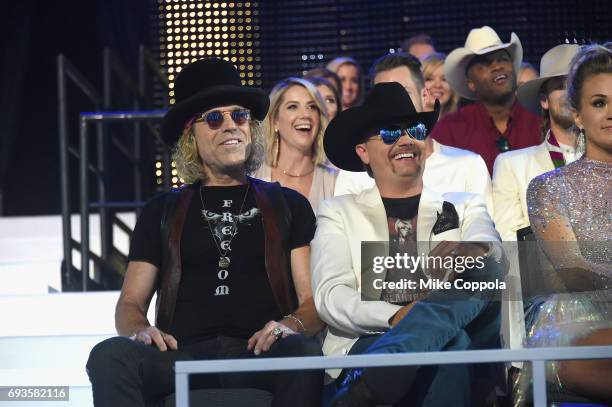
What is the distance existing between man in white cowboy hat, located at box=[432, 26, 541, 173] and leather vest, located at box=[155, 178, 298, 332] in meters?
1.50

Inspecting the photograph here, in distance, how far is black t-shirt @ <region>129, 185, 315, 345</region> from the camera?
3619 millimetres

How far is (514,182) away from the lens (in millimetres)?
4457

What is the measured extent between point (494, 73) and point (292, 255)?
2024 mm

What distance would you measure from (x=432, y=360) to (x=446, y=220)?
0.92m

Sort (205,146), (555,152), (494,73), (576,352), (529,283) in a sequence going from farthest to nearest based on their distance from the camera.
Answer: (494,73) → (555,152) → (205,146) → (529,283) → (576,352)

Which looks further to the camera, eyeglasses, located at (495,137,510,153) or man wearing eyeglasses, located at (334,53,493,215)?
eyeglasses, located at (495,137,510,153)

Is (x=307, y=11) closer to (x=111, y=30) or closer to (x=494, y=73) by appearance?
(x=111, y=30)

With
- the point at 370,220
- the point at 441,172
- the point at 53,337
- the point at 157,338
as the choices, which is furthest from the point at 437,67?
the point at 157,338

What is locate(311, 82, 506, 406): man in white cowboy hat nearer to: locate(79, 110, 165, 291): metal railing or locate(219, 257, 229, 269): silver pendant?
locate(219, 257, 229, 269): silver pendant

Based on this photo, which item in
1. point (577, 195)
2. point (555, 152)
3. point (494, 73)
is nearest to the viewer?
point (577, 195)

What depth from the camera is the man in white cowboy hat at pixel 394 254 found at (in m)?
3.12

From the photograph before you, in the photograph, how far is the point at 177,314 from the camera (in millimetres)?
3670

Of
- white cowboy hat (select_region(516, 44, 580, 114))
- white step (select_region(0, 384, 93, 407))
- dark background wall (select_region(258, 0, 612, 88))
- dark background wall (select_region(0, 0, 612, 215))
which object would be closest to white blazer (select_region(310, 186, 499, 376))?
white step (select_region(0, 384, 93, 407))

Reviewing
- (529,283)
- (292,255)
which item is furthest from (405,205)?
(529,283)
